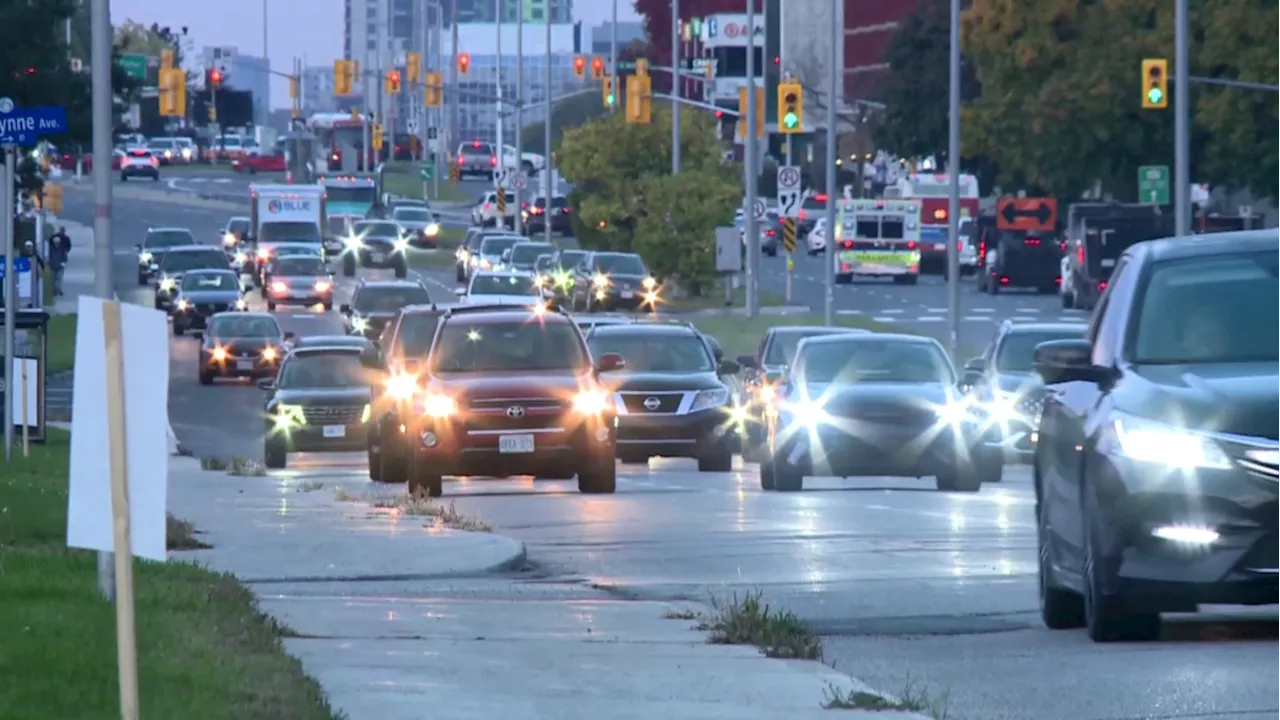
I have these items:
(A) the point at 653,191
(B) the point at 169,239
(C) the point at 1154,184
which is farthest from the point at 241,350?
(B) the point at 169,239

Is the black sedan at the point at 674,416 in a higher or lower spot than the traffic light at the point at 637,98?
lower

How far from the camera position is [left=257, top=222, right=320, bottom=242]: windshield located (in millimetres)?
76125

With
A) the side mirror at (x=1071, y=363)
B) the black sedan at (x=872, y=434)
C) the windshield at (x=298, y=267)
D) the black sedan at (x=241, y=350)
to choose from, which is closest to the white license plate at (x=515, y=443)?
the black sedan at (x=872, y=434)

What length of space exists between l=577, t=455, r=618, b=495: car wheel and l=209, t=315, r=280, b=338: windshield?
27.4 meters

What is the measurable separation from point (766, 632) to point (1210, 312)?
2.57 metres

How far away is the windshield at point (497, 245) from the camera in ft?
248

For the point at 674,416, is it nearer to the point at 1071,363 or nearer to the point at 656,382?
the point at 656,382

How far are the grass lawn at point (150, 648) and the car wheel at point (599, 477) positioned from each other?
9.04 meters

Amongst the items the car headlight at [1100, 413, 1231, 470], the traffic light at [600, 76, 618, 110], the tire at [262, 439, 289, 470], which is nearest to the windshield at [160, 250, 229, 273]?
the traffic light at [600, 76, 618, 110]

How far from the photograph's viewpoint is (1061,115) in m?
71.2

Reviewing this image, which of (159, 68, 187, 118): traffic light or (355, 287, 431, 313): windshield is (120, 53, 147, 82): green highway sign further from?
(159, 68, 187, 118): traffic light

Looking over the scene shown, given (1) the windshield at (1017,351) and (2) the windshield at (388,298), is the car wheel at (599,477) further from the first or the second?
(2) the windshield at (388,298)

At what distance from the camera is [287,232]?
76.4m

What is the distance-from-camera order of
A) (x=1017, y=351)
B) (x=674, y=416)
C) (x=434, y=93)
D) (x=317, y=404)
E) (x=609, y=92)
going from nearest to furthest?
(x=674, y=416) → (x=1017, y=351) → (x=317, y=404) → (x=609, y=92) → (x=434, y=93)
